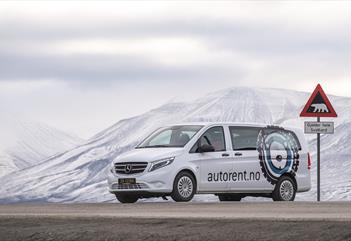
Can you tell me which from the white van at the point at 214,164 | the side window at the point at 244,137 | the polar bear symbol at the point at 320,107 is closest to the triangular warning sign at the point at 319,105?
the polar bear symbol at the point at 320,107

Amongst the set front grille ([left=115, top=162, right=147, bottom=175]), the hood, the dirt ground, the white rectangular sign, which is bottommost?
the dirt ground

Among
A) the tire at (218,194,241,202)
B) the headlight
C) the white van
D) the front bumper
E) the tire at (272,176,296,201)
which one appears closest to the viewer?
the front bumper

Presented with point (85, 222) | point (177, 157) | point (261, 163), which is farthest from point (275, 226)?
point (261, 163)

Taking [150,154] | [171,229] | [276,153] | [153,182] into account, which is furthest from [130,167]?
[171,229]

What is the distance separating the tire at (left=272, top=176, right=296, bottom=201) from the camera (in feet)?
98.2

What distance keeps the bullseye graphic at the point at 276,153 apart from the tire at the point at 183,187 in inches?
96.4

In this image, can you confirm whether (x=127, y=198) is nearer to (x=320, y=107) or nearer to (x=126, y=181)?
(x=126, y=181)

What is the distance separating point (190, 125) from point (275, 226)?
456 inches

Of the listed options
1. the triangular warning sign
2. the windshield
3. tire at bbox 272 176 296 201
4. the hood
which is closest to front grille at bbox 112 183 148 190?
the hood

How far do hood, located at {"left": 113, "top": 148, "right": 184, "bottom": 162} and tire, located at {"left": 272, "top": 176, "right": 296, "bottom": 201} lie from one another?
3380mm

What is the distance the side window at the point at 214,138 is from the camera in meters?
28.4

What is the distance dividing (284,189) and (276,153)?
924mm

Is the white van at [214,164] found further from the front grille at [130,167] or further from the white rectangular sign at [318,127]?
the white rectangular sign at [318,127]

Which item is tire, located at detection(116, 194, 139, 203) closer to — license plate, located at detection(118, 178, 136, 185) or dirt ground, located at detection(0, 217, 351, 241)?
license plate, located at detection(118, 178, 136, 185)
